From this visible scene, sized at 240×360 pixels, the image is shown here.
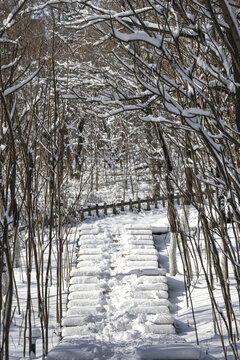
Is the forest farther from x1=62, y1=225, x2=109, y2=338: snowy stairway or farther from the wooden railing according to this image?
the wooden railing

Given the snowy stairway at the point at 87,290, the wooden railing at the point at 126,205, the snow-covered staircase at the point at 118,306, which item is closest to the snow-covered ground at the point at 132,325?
the snow-covered staircase at the point at 118,306

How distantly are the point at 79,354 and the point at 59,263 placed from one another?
1419 millimetres

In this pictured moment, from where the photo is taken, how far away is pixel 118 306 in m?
4.40

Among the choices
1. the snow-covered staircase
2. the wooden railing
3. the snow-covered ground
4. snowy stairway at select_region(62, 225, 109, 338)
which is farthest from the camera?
the wooden railing

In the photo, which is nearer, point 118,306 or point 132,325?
point 132,325

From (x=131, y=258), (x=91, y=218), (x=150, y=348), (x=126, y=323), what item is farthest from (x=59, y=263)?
(x=91, y=218)

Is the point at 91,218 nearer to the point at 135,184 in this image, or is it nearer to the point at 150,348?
the point at 135,184

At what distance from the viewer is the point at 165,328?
12.3 ft

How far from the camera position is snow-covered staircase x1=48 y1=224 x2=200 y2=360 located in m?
2.61

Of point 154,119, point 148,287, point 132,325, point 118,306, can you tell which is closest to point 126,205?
point 148,287

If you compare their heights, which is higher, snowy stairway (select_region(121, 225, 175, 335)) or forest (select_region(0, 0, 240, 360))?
forest (select_region(0, 0, 240, 360))

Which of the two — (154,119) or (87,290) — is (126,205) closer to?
(87,290)

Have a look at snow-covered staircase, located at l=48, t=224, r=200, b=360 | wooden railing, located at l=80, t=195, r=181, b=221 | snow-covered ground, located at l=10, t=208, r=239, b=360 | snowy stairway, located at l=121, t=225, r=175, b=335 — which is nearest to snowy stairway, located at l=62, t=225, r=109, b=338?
snow-covered staircase, located at l=48, t=224, r=200, b=360

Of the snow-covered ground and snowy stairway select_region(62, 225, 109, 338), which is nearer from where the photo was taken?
the snow-covered ground
